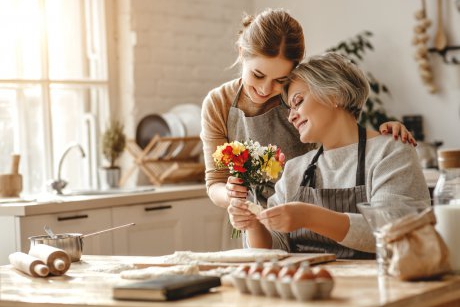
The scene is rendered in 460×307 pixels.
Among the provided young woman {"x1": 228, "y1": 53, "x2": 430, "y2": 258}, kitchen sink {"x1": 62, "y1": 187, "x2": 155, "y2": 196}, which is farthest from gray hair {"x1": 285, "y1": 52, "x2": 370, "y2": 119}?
kitchen sink {"x1": 62, "y1": 187, "x2": 155, "y2": 196}

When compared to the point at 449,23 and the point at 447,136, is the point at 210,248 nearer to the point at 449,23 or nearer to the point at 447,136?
the point at 447,136

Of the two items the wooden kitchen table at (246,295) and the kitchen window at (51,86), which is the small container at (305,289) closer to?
the wooden kitchen table at (246,295)

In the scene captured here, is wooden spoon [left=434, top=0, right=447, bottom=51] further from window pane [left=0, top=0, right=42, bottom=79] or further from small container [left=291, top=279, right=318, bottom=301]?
small container [left=291, top=279, right=318, bottom=301]

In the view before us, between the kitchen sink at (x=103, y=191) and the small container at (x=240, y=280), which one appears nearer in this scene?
the small container at (x=240, y=280)

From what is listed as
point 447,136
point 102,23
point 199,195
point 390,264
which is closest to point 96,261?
point 390,264

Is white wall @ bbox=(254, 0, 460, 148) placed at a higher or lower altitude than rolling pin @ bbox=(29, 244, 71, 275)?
higher

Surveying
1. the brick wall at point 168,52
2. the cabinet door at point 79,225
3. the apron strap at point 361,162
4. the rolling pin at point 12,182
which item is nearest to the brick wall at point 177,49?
the brick wall at point 168,52

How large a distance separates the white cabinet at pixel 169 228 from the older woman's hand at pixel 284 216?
2.29 m

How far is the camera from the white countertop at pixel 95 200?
4203 mm

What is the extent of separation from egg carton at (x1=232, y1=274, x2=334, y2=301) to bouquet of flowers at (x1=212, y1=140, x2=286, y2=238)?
2.18 ft

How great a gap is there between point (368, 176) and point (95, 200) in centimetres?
216

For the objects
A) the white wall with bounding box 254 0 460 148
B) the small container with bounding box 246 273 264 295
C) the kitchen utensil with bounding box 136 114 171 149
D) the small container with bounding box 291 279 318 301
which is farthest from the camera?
the white wall with bounding box 254 0 460 148

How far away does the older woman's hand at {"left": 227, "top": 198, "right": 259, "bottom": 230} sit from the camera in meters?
2.73

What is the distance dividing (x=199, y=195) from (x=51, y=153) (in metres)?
0.96
